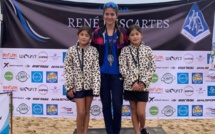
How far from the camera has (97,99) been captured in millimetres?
4965

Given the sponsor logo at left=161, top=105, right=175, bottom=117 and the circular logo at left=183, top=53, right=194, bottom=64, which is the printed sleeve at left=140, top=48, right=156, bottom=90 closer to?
the circular logo at left=183, top=53, right=194, bottom=64

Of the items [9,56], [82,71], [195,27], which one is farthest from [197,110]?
[9,56]

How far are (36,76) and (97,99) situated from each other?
3.70 feet

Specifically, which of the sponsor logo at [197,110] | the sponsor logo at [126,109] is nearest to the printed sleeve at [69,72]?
the sponsor logo at [126,109]

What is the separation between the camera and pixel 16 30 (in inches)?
187

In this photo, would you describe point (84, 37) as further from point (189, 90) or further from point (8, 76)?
point (189, 90)

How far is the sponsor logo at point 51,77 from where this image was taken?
4867 mm

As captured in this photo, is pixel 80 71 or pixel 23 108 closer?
pixel 80 71

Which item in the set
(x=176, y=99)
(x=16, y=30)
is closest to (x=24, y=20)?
(x=16, y=30)

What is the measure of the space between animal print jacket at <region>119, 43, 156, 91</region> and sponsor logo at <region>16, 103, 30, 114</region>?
88.0 inches

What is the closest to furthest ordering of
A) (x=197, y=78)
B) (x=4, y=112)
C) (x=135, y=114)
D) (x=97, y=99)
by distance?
(x=4, y=112) < (x=135, y=114) < (x=197, y=78) < (x=97, y=99)

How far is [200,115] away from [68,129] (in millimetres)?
2334

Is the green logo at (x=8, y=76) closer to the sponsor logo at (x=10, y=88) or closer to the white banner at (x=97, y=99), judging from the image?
the white banner at (x=97, y=99)

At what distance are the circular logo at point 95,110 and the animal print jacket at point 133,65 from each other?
1587mm
